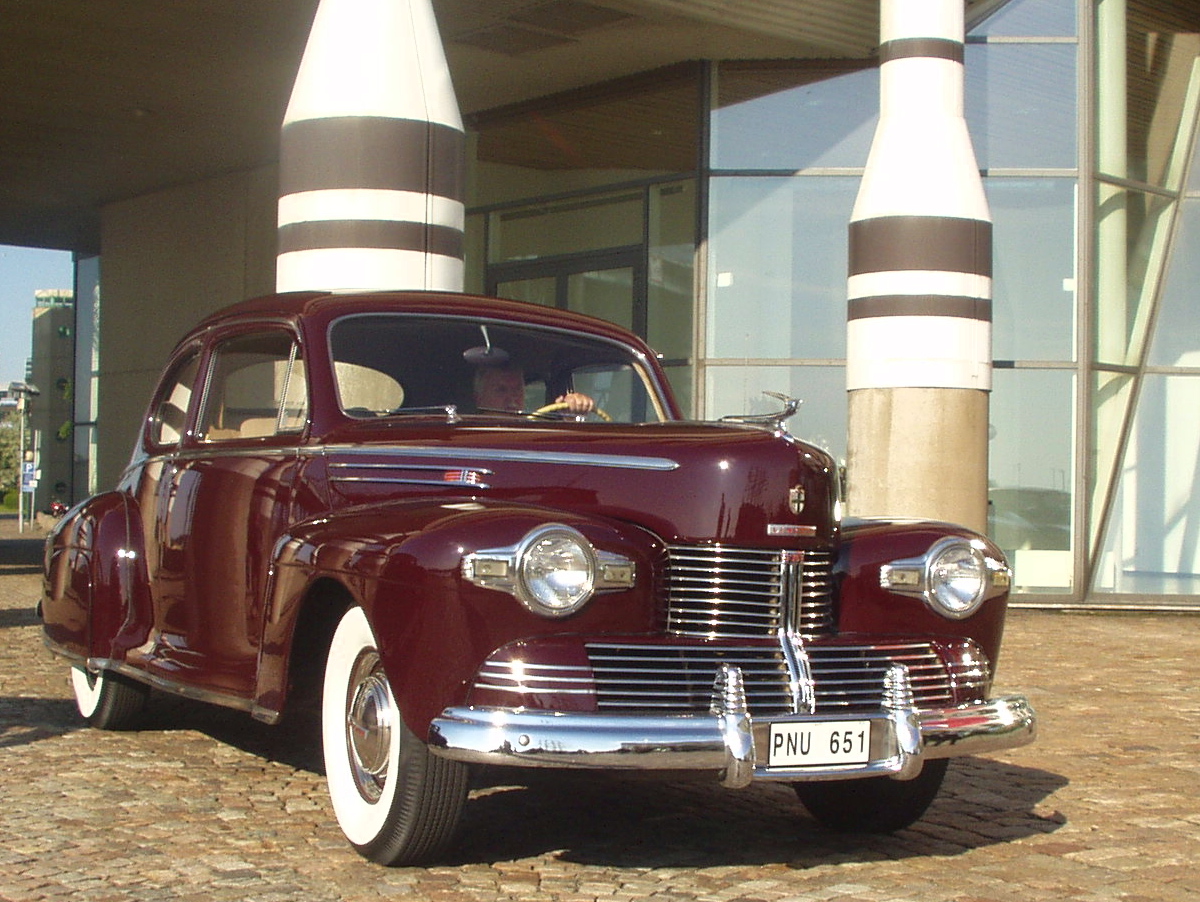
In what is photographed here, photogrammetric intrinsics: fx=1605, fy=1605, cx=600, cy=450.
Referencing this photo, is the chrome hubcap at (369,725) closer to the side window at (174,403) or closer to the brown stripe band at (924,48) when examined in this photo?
the side window at (174,403)

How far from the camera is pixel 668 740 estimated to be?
13.1 feet

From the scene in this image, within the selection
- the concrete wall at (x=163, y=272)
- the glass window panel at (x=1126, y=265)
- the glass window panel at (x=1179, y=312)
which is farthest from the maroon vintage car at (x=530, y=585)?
the concrete wall at (x=163, y=272)

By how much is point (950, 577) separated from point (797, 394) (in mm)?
12039

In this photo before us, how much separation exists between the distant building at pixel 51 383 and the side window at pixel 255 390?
116 ft

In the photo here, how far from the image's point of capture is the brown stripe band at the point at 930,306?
13312mm

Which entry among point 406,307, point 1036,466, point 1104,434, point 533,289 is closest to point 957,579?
point 406,307

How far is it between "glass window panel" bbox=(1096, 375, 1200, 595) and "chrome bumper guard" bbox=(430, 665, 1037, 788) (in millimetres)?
12672

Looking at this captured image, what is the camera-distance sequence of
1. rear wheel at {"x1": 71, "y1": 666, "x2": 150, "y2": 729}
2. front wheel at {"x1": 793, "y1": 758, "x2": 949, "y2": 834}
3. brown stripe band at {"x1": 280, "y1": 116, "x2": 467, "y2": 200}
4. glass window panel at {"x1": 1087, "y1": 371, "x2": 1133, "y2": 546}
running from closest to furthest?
front wheel at {"x1": 793, "y1": 758, "x2": 949, "y2": 834} < rear wheel at {"x1": 71, "y1": 666, "x2": 150, "y2": 729} < brown stripe band at {"x1": 280, "y1": 116, "x2": 467, "y2": 200} < glass window panel at {"x1": 1087, "y1": 371, "x2": 1133, "y2": 546}

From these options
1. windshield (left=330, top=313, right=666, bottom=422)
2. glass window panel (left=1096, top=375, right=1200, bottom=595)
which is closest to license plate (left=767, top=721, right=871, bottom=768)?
windshield (left=330, top=313, right=666, bottom=422)

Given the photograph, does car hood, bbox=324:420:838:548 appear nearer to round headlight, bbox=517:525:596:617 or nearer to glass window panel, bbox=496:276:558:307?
round headlight, bbox=517:525:596:617

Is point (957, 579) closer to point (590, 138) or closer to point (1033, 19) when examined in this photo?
point (1033, 19)

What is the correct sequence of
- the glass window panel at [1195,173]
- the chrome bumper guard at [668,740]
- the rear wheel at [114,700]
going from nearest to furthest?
the chrome bumper guard at [668,740], the rear wheel at [114,700], the glass window panel at [1195,173]

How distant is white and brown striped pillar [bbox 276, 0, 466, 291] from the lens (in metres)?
11.2

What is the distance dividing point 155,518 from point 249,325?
2.85ft
